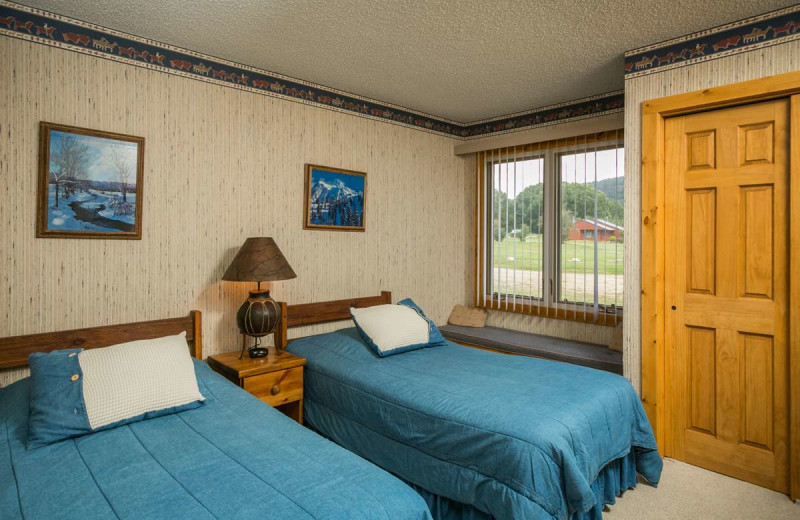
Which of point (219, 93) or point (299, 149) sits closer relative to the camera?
point (219, 93)

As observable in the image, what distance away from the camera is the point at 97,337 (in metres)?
2.55

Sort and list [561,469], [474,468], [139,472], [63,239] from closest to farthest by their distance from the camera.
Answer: [139,472] → [561,469] → [474,468] → [63,239]

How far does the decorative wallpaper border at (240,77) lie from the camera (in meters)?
2.38

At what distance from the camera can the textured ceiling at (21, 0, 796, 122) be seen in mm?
2324

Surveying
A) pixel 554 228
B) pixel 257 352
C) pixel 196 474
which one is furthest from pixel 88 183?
pixel 554 228

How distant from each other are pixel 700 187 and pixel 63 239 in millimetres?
3746

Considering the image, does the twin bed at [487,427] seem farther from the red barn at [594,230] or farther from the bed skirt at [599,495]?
the red barn at [594,230]

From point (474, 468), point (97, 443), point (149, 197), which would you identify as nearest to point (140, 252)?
→ point (149, 197)

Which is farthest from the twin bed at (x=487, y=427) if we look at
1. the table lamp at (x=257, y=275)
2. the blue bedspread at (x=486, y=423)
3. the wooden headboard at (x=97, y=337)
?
the wooden headboard at (x=97, y=337)

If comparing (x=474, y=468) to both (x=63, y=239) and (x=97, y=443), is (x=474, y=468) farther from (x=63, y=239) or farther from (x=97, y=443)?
(x=63, y=239)

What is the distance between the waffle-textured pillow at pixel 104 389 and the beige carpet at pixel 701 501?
2.24 m

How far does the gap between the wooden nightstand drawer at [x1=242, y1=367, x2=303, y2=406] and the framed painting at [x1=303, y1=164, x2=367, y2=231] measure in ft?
3.86

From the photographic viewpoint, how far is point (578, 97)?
12.3ft

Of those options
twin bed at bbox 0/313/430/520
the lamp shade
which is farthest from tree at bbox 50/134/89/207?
twin bed at bbox 0/313/430/520
